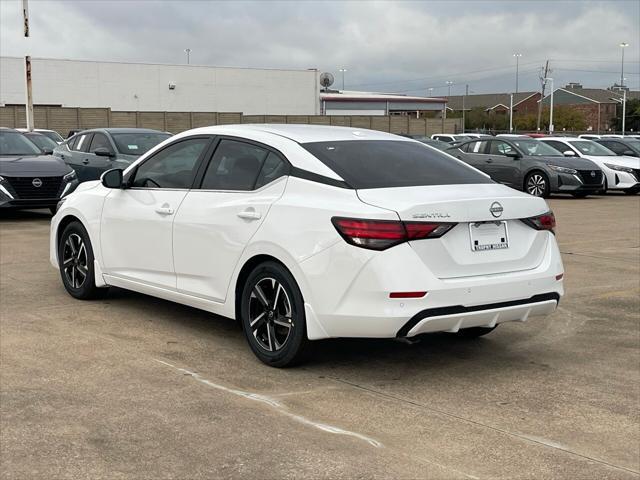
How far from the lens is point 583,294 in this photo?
27.2 feet

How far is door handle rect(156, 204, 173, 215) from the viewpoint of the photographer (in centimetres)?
640

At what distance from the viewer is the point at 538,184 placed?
21.4 m

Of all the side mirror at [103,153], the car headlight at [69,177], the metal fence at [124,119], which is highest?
the metal fence at [124,119]

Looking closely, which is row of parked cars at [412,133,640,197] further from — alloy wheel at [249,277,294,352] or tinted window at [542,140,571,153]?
alloy wheel at [249,277,294,352]

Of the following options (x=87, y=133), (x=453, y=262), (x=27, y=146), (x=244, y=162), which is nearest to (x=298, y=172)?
(x=244, y=162)

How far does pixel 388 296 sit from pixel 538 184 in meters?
17.3

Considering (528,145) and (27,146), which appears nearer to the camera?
(27,146)

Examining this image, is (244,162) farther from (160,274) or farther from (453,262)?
(453,262)

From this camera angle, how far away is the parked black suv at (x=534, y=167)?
2114 centimetres

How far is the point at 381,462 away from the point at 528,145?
62.6ft

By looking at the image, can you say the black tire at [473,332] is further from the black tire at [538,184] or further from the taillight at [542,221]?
the black tire at [538,184]

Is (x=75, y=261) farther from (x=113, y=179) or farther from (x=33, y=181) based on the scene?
(x=33, y=181)

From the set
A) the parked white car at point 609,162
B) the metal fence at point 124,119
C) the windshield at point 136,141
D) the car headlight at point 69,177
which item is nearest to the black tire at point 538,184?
the parked white car at point 609,162

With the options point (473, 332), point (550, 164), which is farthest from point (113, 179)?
point (550, 164)
